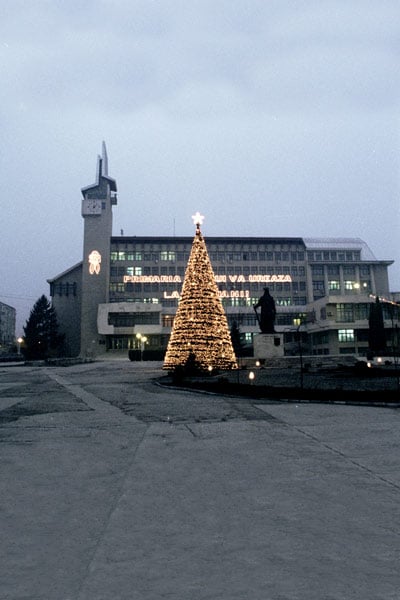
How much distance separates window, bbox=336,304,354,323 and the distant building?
94699 mm

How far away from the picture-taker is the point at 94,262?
Result: 267 feet

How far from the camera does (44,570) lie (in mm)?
2652

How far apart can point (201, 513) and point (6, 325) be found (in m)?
143

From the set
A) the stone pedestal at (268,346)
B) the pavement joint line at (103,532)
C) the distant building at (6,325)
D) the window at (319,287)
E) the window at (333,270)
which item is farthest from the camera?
the distant building at (6,325)

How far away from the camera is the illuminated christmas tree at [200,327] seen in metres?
24.4

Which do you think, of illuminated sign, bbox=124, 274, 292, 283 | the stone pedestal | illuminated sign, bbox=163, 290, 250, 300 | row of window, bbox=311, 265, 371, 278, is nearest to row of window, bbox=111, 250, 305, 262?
illuminated sign, bbox=124, 274, 292, 283

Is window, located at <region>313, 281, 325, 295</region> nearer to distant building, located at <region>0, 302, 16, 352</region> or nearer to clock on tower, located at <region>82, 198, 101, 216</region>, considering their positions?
clock on tower, located at <region>82, 198, 101, 216</region>

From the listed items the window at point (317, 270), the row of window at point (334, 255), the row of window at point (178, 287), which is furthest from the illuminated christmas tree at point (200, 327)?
the row of window at point (334, 255)

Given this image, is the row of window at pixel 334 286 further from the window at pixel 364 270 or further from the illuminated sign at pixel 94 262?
the illuminated sign at pixel 94 262

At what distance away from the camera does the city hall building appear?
262 feet

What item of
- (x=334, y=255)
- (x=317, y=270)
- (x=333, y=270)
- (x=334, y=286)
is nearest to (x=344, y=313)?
(x=334, y=286)

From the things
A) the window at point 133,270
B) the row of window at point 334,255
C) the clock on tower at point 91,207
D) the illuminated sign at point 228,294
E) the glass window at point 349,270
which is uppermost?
the clock on tower at point 91,207

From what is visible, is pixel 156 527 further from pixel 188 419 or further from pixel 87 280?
pixel 87 280

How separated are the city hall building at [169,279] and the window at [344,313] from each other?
9.27 metres
